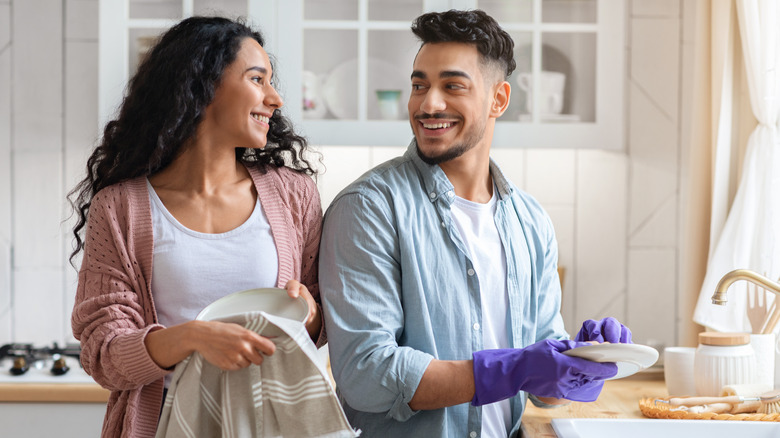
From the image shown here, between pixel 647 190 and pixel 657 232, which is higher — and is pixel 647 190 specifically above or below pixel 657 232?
above

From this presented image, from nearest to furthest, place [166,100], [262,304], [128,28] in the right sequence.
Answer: [262,304], [166,100], [128,28]

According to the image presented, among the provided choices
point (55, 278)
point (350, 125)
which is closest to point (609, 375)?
point (350, 125)

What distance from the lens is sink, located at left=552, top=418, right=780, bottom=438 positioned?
4.97 ft

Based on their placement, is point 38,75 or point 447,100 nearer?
point 447,100

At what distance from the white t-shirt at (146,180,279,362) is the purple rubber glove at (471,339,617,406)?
363mm

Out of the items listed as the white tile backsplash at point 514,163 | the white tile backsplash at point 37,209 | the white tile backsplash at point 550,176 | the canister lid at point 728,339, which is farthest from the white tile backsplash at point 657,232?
the white tile backsplash at point 37,209

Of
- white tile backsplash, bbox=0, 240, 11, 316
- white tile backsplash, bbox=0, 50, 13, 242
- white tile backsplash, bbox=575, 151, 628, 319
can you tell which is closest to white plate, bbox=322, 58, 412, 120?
white tile backsplash, bbox=575, 151, 628, 319

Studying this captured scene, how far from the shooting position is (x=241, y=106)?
1329 mm

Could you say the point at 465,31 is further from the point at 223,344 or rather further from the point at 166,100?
the point at 223,344

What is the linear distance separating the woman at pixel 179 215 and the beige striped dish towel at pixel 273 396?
0.07m

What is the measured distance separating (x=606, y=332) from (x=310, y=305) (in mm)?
518

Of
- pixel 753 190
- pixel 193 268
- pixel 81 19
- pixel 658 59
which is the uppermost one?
pixel 81 19

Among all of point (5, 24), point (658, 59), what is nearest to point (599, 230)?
point (658, 59)

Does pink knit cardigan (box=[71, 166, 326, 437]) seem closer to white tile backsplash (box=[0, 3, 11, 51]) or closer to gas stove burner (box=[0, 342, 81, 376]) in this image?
gas stove burner (box=[0, 342, 81, 376])
